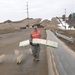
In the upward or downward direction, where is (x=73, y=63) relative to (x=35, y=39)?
downward

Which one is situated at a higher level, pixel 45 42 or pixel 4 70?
pixel 45 42

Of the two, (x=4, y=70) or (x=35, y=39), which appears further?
(x=35, y=39)

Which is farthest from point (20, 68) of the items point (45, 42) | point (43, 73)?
point (45, 42)

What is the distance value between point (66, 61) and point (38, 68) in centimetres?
469

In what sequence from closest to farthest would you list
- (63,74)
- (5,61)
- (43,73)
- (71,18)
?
(43,73)
(63,74)
(5,61)
(71,18)

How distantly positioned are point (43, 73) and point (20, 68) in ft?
6.27

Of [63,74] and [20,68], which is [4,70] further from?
[63,74]

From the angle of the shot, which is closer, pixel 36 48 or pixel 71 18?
pixel 36 48

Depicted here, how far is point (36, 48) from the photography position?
1681 cm

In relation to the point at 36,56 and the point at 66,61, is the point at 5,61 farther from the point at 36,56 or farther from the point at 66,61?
the point at 66,61

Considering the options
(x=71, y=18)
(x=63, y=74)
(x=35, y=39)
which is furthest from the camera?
(x=71, y=18)

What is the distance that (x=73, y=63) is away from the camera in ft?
57.7

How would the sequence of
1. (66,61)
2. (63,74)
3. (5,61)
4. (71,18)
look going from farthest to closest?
(71,18) → (66,61) → (5,61) → (63,74)

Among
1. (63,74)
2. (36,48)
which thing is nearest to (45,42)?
(36,48)
